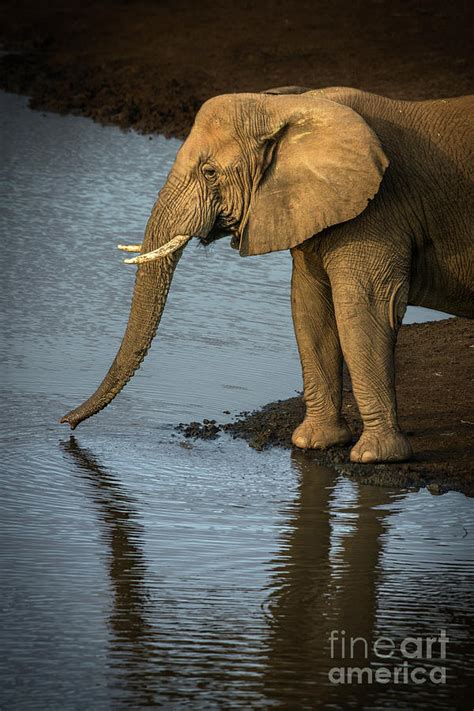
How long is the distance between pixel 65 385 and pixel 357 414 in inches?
67.5

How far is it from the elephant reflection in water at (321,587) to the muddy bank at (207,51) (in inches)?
434

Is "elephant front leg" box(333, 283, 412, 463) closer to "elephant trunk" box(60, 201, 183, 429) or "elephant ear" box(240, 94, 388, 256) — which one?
"elephant ear" box(240, 94, 388, 256)

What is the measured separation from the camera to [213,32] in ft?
74.6

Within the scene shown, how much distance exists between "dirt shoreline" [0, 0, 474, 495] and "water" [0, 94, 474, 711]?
26.8 ft

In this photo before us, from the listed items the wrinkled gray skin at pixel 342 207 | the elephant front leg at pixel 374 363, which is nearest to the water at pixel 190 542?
the elephant front leg at pixel 374 363

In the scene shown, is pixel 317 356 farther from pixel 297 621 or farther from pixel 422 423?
pixel 297 621

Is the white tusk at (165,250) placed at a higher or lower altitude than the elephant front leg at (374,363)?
higher

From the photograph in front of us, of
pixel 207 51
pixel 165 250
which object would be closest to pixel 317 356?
pixel 165 250

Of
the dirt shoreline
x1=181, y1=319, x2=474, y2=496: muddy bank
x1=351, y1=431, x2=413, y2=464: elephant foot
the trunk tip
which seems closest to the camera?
x1=181, y1=319, x2=474, y2=496: muddy bank

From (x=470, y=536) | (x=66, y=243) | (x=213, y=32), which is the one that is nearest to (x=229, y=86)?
(x=213, y=32)

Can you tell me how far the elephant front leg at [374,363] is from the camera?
27.3 ft

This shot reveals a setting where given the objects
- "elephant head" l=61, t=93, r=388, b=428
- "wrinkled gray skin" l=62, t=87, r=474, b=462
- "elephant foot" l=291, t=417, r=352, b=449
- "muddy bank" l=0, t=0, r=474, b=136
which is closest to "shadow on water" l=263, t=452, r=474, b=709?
"elephant foot" l=291, t=417, r=352, b=449

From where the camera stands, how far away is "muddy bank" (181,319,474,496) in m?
8.31

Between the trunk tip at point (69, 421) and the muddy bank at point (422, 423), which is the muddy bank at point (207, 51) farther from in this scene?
the trunk tip at point (69, 421)
